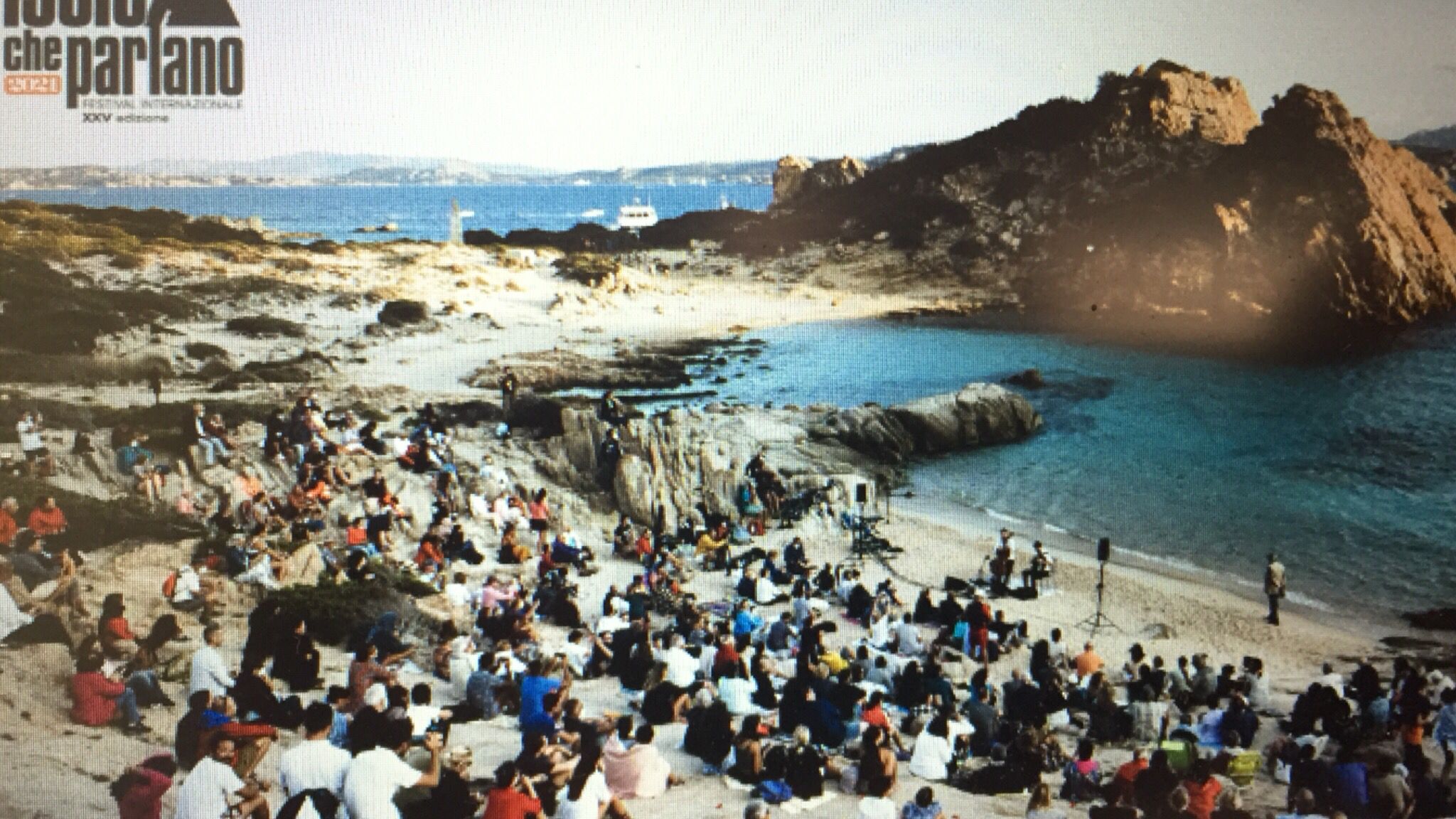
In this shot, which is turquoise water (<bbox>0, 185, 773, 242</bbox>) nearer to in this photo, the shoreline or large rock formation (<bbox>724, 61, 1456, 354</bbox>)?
large rock formation (<bbox>724, 61, 1456, 354</bbox>)

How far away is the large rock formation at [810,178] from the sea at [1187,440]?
4816 millimetres

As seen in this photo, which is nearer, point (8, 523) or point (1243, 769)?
point (1243, 769)

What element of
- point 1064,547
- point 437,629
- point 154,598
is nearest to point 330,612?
point 437,629

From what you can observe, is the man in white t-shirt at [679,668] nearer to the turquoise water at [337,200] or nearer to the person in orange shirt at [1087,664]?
the person in orange shirt at [1087,664]

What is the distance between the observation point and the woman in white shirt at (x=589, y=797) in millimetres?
5414

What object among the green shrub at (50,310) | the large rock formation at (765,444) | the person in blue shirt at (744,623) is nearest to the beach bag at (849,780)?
the person in blue shirt at (744,623)

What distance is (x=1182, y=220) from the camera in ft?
75.3

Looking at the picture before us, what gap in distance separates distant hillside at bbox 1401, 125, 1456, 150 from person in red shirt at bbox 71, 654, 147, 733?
16.8 m

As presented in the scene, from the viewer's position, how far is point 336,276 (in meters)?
19.1

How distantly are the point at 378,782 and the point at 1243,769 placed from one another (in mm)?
6468

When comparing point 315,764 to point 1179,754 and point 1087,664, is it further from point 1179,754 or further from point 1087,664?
point 1087,664

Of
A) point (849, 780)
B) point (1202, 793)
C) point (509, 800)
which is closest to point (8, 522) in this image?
point (509, 800)

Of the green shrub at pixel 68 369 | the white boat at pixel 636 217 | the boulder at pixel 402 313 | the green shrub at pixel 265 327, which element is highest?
the white boat at pixel 636 217

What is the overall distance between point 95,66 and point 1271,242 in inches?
838
